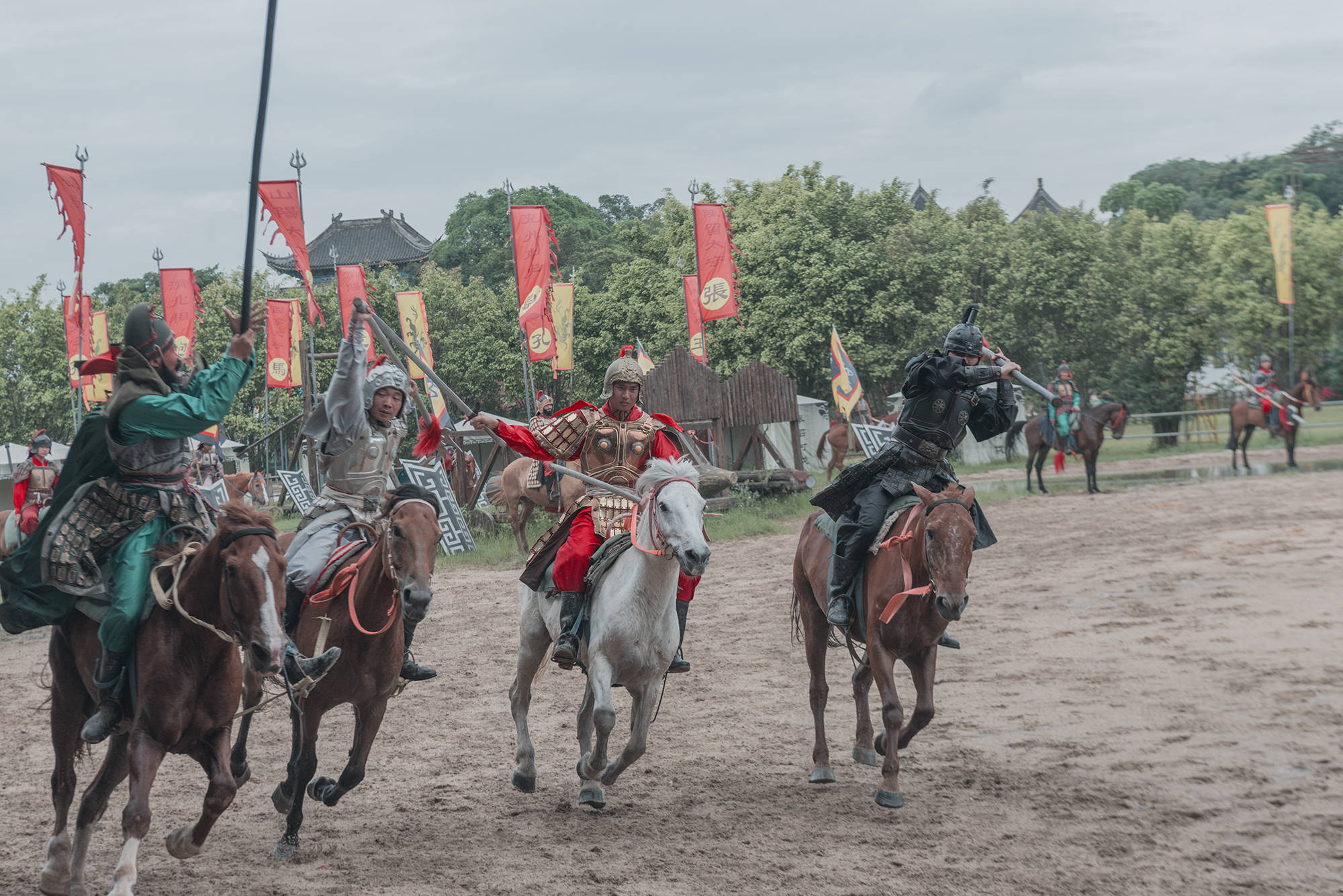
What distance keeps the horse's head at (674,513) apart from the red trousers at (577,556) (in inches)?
16.7

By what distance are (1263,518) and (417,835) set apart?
535 inches

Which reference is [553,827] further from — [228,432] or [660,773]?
[228,432]

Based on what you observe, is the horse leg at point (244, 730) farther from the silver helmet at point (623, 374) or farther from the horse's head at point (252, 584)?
the silver helmet at point (623, 374)

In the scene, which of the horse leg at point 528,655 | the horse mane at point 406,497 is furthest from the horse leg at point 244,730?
the horse leg at point 528,655

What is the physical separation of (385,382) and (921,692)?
11.8 feet

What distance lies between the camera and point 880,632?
617 centimetres

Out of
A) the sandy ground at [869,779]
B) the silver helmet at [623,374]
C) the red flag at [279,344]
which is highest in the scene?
the red flag at [279,344]

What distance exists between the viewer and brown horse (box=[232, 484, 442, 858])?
558 centimetres

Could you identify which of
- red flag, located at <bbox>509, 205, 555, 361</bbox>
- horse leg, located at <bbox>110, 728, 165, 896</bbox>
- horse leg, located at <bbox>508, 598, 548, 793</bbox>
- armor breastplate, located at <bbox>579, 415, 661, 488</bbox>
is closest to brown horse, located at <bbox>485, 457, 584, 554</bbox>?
red flag, located at <bbox>509, 205, 555, 361</bbox>

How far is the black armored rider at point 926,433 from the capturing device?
6672mm

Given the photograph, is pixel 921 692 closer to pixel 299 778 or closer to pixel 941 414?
pixel 941 414

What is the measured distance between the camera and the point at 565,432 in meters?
6.77

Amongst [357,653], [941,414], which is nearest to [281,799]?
[357,653]

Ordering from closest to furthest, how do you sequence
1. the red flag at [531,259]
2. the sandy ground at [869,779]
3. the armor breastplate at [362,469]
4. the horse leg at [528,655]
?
1. the sandy ground at [869,779]
2. the armor breastplate at [362,469]
3. the horse leg at [528,655]
4. the red flag at [531,259]
